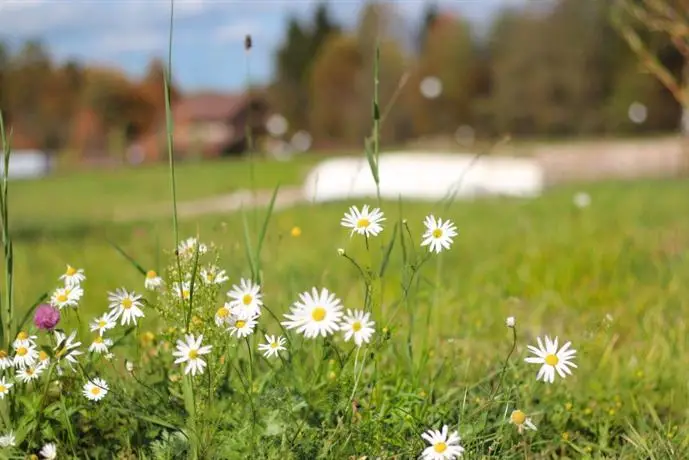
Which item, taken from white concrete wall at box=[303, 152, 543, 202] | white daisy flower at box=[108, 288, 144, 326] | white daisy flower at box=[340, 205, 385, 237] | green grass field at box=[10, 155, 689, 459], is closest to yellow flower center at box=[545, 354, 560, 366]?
green grass field at box=[10, 155, 689, 459]

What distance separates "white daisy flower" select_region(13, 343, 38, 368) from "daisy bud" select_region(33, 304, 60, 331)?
6 cm

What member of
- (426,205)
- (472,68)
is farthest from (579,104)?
(426,205)

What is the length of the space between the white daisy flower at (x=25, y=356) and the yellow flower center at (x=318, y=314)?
0.61 metres

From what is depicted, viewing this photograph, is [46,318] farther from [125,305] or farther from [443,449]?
[443,449]

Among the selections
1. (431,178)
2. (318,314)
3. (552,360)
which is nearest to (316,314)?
(318,314)

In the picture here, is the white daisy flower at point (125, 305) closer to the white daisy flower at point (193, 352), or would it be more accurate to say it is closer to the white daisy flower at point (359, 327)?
the white daisy flower at point (193, 352)

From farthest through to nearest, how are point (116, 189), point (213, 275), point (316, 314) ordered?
point (116, 189) → point (213, 275) → point (316, 314)

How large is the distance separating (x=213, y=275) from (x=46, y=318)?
1.09ft

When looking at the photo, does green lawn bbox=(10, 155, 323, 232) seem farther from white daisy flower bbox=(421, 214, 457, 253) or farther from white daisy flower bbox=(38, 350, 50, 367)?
white daisy flower bbox=(421, 214, 457, 253)

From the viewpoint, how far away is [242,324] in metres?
1.46

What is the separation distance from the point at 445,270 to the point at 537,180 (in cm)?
784

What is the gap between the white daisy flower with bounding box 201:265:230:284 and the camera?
162 cm

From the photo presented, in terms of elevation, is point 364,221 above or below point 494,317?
below

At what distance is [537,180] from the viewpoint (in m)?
11.4
